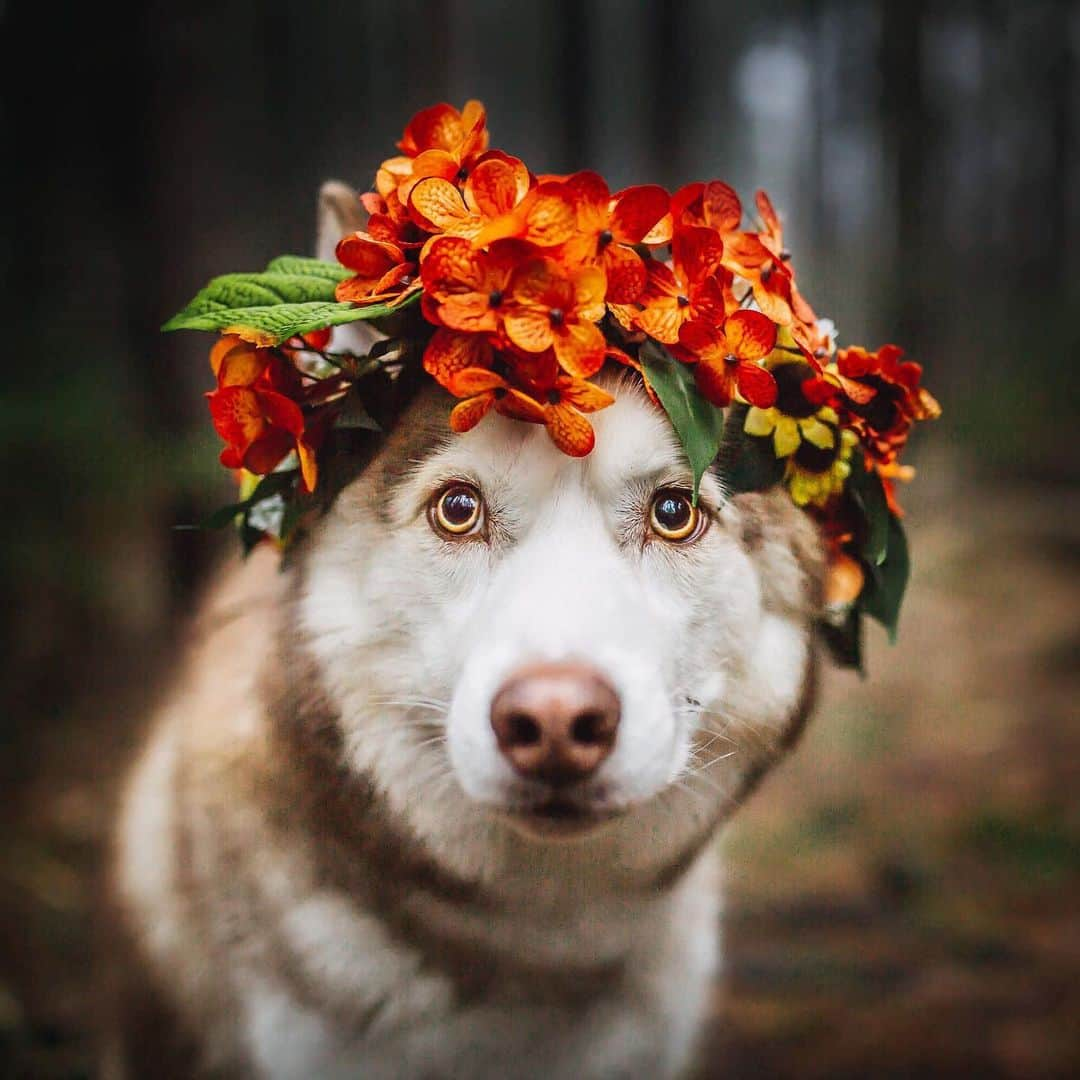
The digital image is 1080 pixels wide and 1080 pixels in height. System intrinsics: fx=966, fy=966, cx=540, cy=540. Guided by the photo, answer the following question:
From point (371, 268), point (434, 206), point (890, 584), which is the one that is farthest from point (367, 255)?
point (890, 584)

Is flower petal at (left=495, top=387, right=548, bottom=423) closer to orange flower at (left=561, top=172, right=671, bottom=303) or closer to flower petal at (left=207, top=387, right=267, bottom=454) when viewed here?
orange flower at (left=561, top=172, right=671, bottom=303)

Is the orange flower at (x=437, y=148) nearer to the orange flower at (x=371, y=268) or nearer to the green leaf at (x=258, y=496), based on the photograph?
the orange flower at (x=371, y=268)

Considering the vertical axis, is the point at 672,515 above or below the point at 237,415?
below

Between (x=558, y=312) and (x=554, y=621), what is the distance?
39 cm

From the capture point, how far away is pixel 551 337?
1.20 metres

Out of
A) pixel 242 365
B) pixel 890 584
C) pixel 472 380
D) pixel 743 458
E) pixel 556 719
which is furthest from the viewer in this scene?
pixel 890 584

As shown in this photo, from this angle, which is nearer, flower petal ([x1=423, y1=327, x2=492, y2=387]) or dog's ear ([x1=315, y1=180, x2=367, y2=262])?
flower petal ([x1=423, y1=327, x2=492, y2=387])

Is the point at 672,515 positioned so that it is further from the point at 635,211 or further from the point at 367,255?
the point at 367,255

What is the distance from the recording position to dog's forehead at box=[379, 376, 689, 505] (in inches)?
51.6

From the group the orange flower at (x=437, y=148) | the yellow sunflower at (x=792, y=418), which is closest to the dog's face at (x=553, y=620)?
the yellow sunflower at (x=792, y=418)

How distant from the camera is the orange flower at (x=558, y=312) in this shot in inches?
47.2

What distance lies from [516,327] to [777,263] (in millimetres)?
431

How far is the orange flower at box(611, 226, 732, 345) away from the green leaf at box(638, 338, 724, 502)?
0.04 m

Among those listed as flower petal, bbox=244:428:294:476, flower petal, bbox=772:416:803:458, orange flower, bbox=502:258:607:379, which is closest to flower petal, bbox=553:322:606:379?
orange flower, bbox=502:258:607:379
